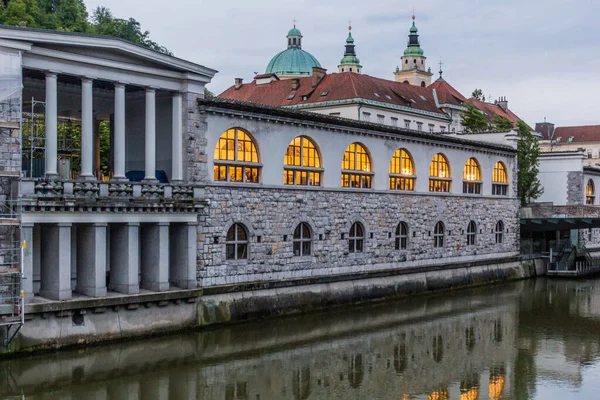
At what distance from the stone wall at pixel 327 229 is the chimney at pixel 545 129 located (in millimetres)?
90185

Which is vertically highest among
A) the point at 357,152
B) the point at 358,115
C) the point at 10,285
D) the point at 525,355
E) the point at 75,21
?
the point at 75,21

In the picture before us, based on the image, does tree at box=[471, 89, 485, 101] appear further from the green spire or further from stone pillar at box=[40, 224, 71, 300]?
stone pillar at box=[40, 224, 71, 300]

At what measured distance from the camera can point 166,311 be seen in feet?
A: 95.1

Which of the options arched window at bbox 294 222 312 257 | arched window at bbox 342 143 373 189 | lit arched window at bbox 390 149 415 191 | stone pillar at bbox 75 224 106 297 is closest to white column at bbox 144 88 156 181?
stone pillar at bbox 75 224 106 297

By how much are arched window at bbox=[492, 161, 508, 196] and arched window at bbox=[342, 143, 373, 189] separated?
14.1 metres

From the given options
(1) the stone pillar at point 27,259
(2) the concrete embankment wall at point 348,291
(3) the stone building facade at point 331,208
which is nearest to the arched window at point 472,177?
(3) the stone building facade at point 331,208

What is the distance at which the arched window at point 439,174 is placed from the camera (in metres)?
45.2

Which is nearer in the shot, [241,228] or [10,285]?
[10,285]

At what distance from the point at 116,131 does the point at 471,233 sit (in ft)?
86.0

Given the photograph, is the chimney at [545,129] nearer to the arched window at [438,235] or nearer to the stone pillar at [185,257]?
the arched window at [438,235]

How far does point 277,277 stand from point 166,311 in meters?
6.40

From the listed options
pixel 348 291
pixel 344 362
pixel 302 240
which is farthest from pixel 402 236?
pixel 344 362

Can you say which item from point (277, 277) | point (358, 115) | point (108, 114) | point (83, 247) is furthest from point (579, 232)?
point (83, 247)

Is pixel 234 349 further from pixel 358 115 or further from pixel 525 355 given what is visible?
pixel 358 115
